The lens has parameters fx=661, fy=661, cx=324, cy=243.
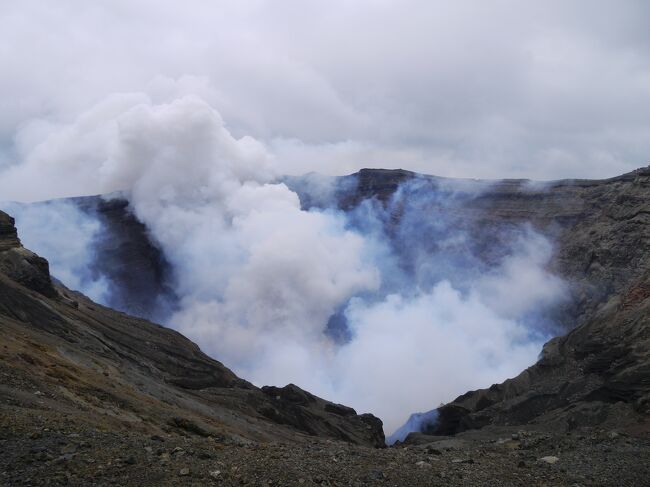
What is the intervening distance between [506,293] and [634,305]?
43918mm

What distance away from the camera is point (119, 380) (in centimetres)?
3481

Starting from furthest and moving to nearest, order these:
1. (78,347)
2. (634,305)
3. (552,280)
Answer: (552,280) < (634,305) < (78,347)

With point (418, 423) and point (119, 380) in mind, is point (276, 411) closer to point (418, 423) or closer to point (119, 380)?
point (119, 380)

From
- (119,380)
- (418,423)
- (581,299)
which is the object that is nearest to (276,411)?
(119,380)

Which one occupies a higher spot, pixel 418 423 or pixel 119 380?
pixel 418 423

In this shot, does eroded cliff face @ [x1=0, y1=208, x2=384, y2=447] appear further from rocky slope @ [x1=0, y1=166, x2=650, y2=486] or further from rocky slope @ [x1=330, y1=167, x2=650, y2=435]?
rocky slope @ [x1=330, y1=167, x2=650, y2=435]

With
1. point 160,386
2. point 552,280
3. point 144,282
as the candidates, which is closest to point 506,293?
point 552,280

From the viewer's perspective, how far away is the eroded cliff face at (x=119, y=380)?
24641 mm

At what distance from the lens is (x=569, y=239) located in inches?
3300

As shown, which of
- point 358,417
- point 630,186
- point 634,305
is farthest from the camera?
point 630,186

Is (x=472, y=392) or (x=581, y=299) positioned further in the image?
(x=581, y=299)

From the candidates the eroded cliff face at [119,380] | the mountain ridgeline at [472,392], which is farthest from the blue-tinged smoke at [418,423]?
the eroded cliff face at [119,380]

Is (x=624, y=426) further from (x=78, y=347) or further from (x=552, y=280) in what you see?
(x=552, y=280)

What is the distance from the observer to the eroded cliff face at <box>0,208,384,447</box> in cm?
2464
